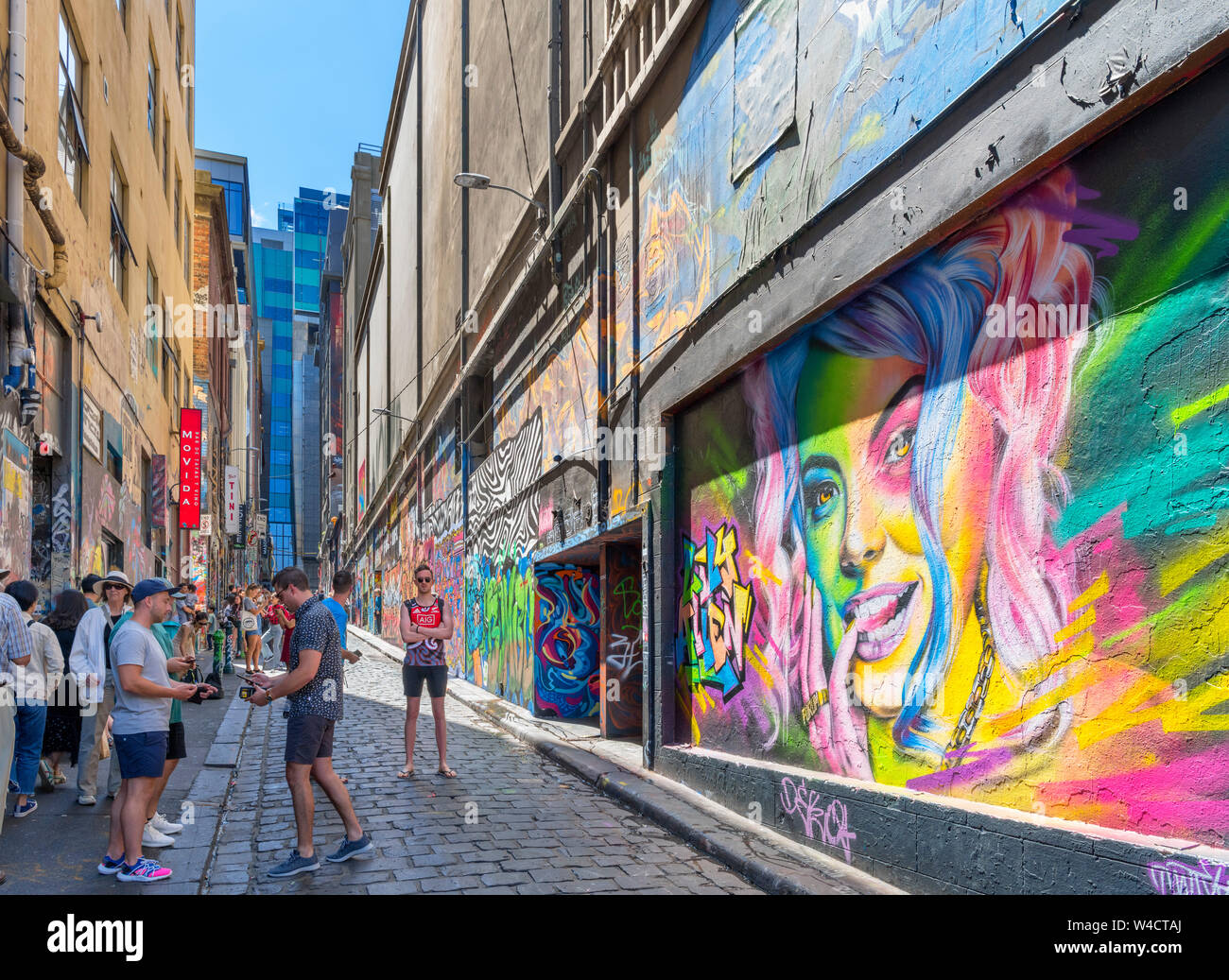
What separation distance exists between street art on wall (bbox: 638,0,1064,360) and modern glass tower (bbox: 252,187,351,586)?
110868mm

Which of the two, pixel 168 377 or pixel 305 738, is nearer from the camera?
pixel 305 738

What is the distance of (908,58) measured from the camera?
18.4 feet

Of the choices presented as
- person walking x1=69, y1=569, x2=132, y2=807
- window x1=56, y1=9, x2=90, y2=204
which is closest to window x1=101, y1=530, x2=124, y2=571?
window x1=56, y1=9, x2=90, y2=204

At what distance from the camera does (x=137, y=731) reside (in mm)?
5461

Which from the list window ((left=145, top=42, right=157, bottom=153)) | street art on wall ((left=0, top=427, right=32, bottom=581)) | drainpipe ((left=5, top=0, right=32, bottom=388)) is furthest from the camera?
window ((left=145, top=42, right=157, bottom=153))

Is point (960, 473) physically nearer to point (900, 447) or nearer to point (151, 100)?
point (900, 447)

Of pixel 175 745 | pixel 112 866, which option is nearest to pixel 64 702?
pixel 175 745

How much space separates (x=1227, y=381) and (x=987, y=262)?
163cm

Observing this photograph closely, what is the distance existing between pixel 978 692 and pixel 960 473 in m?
1.15

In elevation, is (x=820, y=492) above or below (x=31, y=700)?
above

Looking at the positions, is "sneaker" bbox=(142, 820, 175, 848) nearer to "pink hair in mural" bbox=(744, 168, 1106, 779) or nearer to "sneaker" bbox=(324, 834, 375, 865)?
"sneaker" bbox=(324, 834, 375, 865)

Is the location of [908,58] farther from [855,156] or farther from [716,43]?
[716,43]

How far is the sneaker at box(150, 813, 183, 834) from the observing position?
20.9 feet
